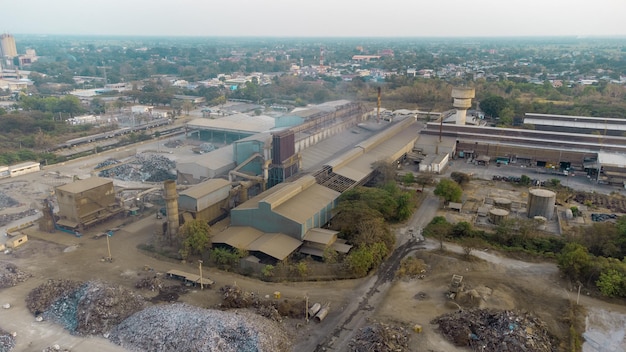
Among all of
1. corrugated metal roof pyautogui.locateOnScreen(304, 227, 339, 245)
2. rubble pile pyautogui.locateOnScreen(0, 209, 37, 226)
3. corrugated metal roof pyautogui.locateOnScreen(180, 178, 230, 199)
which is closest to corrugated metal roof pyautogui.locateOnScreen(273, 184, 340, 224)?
corrugated metal roof pyautogui.locateOnScreen(304, 227, 339, 245)

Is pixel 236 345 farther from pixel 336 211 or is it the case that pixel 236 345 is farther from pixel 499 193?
pixel 499 193

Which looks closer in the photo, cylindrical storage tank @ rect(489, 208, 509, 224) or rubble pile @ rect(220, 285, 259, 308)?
rubble pile @ rect(220, 285, 259, 308)

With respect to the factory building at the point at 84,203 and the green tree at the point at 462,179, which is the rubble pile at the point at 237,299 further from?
the green tree at the point at 462,179

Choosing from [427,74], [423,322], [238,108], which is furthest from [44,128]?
[427,74]

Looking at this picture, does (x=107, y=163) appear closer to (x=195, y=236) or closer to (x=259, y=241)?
(x=195, y=236)

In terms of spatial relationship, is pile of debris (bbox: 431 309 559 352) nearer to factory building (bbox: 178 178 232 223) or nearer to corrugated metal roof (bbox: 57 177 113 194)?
factory building (bbox: 178 178 232 223)

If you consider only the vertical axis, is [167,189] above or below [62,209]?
above

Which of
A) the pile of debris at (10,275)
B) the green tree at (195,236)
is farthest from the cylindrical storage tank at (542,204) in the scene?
the pile of debris at (10,275)
